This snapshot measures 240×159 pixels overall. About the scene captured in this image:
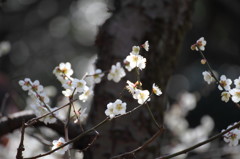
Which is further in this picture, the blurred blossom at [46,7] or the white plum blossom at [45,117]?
the blurred blossom at [46,7]

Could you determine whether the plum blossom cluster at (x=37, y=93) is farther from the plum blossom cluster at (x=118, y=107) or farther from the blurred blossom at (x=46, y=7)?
the blurred blossom at (x=46, y=7)

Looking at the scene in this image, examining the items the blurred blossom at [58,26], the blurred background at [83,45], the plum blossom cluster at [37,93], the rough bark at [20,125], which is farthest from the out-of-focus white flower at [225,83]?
the blurred blossom at [58,26]

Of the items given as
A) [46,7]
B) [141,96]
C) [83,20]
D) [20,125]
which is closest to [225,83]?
[141,96]

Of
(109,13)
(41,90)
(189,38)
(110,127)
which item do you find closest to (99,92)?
(110,127)

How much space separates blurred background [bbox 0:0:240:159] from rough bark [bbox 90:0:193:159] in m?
1.87

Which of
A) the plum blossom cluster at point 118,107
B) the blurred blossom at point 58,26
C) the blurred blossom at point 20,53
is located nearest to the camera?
the plum blossom cluster at point 118,107

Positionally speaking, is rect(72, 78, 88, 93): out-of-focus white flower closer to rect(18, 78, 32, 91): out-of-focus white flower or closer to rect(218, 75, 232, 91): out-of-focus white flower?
rect(18, 78, 32, 91): out-of-focus white flower

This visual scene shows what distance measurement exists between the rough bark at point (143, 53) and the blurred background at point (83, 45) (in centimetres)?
187

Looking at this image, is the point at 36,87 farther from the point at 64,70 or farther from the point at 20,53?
the point at 20,53

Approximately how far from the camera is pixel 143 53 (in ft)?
5.45

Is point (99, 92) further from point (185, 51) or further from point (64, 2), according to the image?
point (64, 2)

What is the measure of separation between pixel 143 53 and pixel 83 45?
6.05 metres

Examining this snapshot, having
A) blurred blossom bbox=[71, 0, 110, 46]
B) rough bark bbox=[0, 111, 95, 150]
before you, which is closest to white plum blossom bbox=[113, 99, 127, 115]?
rough bark bbox=[0, 111, 95, 150]

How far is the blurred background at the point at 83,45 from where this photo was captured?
460cm
